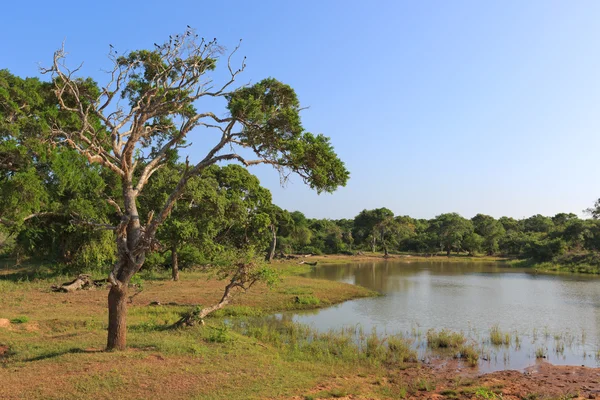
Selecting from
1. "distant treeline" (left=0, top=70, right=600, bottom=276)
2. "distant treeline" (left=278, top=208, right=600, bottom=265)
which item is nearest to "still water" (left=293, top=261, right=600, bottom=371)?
"distant treeline" (left=0, top=70, right=600, bottom=276)

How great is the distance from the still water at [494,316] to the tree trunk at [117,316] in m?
9.70

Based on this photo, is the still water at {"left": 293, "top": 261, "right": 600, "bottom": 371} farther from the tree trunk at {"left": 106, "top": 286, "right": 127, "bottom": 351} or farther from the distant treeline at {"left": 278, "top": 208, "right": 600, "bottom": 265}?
the distant treeline at {"left": 278, "top": 208, "right": 600, "bottom": 265}

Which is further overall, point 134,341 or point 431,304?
point 431,304

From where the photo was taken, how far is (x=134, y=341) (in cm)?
1288

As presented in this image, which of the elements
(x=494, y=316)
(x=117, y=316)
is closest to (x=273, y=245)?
(x=494, y=316)

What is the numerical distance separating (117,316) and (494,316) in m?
19.4

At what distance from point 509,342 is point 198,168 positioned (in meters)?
14.0

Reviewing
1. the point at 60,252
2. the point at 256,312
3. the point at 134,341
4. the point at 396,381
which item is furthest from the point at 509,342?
the point at 60,252

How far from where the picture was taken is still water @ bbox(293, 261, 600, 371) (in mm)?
16266

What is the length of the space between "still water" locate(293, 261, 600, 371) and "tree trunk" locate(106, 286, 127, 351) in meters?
9.70

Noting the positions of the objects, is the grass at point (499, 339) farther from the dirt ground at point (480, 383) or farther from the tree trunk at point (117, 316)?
the tree trunk at point (117, 316)

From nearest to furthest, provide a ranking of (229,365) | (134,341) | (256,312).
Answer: (229,365) → (134,341) → (256,312)

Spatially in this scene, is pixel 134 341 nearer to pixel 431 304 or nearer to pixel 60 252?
pixel 431 304

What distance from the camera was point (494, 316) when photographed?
2312cm
